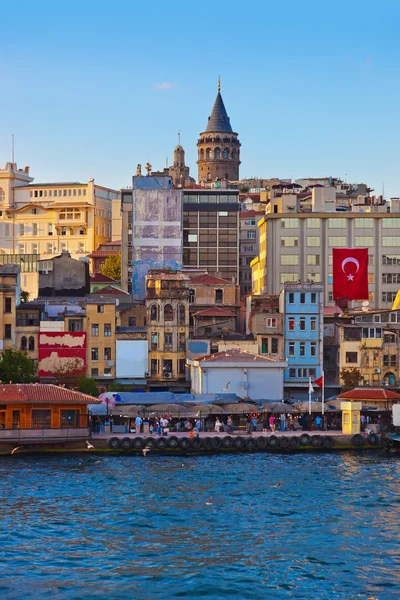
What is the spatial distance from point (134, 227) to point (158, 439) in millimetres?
53857

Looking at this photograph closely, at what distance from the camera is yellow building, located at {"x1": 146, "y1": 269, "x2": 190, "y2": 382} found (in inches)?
3939

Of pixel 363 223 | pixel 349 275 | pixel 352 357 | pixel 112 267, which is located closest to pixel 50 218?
pixel 112 267

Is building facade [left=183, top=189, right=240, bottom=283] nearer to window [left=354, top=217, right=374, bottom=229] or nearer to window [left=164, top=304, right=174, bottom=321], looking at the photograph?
window [left=354, top=217, right=374, bottom=229]

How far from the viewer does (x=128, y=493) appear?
61969mm

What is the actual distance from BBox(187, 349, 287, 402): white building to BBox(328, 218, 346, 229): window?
119ft

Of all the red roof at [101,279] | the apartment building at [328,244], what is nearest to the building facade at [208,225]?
the apartment building at [328,244]

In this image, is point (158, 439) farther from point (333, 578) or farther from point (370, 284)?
point (370, 284)

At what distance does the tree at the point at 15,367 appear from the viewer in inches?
3551

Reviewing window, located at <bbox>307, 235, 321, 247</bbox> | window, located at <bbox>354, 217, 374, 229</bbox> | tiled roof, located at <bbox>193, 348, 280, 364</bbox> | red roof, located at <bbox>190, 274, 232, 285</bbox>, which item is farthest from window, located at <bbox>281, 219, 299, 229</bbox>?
tiled roof, located at <bbox>193, 348, 280, 364</bbox>

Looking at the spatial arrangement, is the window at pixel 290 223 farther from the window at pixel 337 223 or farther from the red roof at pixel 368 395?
the red roof at pixel 368 395

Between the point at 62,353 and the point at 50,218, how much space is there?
7779 centimetres

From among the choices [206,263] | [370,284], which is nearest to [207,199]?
[206,263]

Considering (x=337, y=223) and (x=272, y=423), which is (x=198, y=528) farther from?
(x=337, y=223)

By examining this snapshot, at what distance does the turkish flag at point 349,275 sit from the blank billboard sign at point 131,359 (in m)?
27.3
